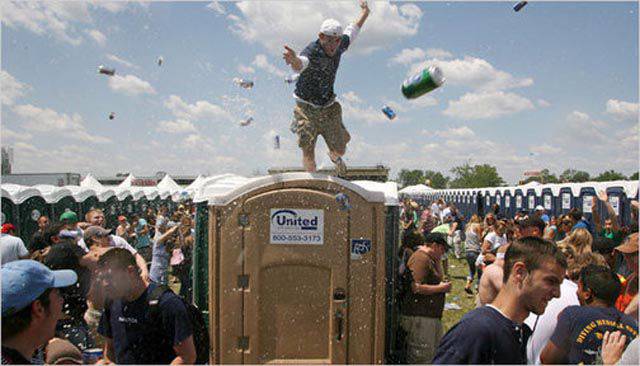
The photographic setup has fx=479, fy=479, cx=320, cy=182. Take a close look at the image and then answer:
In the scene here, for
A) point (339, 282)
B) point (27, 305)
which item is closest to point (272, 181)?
point (339, 282)

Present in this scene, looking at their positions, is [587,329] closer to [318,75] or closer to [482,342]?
[482,342]

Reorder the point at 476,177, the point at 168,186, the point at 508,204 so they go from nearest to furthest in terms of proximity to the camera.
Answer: the point at 508,204 < the point at 168,186 < the point at 476,177

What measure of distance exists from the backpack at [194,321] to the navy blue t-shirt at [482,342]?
1.82 metres

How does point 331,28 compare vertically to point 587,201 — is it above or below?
above

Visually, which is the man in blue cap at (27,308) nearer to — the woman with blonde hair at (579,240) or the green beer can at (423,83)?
the green beer can at (423,83)

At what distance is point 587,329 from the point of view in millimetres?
3178

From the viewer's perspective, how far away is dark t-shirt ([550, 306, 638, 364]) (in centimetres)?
313

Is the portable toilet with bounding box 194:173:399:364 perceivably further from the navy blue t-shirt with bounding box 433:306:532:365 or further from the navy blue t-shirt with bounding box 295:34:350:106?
the navy blue t-shirt with bounding box 433:306:532:365

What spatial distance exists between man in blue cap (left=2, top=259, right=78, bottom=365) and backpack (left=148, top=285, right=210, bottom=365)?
871mm

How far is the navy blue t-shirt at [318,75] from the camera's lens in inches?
188

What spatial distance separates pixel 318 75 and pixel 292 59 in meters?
0.48

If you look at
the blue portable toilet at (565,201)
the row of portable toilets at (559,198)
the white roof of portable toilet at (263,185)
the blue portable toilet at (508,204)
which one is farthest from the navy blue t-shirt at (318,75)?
the blue portable toilet at (508,204)

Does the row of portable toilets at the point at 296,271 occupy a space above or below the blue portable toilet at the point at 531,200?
below

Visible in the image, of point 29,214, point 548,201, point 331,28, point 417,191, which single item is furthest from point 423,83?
point 417,191
